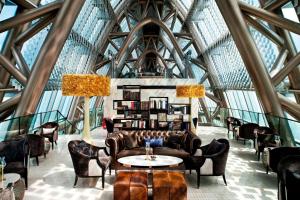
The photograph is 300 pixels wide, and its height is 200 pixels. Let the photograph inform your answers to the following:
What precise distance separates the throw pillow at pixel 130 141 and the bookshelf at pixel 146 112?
15.0 ft

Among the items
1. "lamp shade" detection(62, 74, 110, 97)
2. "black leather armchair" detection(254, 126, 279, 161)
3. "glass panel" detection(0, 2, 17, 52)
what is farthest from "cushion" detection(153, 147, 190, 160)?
"glass panel" detection(0, 2, 17, 52)

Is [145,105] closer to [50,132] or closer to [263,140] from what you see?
[50,132]

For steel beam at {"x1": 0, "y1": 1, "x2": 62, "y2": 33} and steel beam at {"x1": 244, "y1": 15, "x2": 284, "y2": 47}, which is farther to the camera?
steel beam at {"x1": 244, "y1": 15, "x2": 284, "y2": 47}

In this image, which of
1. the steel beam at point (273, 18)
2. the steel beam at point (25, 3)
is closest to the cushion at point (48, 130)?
the steel beam at point (25, 3)

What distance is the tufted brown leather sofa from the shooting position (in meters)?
7.59

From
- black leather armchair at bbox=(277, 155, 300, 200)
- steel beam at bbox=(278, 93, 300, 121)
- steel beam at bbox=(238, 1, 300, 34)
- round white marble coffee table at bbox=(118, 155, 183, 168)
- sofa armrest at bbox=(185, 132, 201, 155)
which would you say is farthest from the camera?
steel beam at bbox=(278, 93, 300, 121)

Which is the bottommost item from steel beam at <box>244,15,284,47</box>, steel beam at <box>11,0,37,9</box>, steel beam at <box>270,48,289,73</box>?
steel beam at <box>270,48,289,73</box>

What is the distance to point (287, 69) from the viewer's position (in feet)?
31.5

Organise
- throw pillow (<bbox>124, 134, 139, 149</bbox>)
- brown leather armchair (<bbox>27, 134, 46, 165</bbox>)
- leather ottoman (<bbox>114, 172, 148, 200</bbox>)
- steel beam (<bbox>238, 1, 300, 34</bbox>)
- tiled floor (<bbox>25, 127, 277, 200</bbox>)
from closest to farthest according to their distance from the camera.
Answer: leather ottoman (<bbox>114, 172, 148, 200</bbox>), tiled floor (<bbox>25, 127, 277, 200</bbox>), brown leather armchair (<bbox>27, 134, 46, 165</bbox>), throw pillow (<bbox>124, 134, 139, 149</bbox>), steel beam (<bbox>238, 1, 300, 34</bbox>)

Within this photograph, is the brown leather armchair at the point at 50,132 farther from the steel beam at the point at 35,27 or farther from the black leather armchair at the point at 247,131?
the black leather armchair at the point at 247,131

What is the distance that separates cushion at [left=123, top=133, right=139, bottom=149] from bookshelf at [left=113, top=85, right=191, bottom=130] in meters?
4.56

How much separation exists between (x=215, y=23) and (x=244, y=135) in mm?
8871

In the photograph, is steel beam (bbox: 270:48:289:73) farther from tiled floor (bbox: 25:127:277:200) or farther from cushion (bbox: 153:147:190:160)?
cushion (bbox: 153:147:190:160)

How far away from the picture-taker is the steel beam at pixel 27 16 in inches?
346
